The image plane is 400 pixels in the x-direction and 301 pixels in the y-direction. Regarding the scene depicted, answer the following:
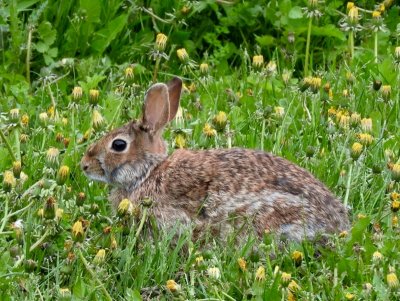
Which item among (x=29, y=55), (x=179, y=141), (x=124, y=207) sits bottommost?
(x=29, y=55)

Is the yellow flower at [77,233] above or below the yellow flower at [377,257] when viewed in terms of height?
above

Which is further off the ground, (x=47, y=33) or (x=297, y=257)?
(x=297, y=257)

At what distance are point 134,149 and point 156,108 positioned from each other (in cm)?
27

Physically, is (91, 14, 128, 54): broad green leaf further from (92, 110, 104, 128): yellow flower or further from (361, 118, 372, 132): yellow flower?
(361, 118, 372, 132): yellow flower

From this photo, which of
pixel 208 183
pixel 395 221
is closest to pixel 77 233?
pixel 208 183

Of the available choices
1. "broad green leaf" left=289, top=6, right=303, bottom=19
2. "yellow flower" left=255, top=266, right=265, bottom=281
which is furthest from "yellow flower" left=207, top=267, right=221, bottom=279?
"broad green leaf" left=289, top=6, right=303, bottom=19

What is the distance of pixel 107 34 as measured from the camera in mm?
9836

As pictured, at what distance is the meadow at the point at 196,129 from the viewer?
6.18m

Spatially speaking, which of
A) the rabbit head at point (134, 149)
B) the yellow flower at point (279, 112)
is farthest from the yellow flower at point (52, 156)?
the yellow flower at point (279, 112)

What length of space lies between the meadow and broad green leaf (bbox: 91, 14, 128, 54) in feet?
0.05

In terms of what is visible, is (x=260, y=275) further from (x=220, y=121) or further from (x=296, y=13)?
(x=296, y=13)

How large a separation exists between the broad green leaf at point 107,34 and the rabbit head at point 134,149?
2.51 m

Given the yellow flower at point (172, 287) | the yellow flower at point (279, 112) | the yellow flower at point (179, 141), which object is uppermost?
the yellow flower at point (172, 287)

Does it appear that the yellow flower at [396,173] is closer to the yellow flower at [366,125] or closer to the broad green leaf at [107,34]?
the yellow flower at [366,125]
